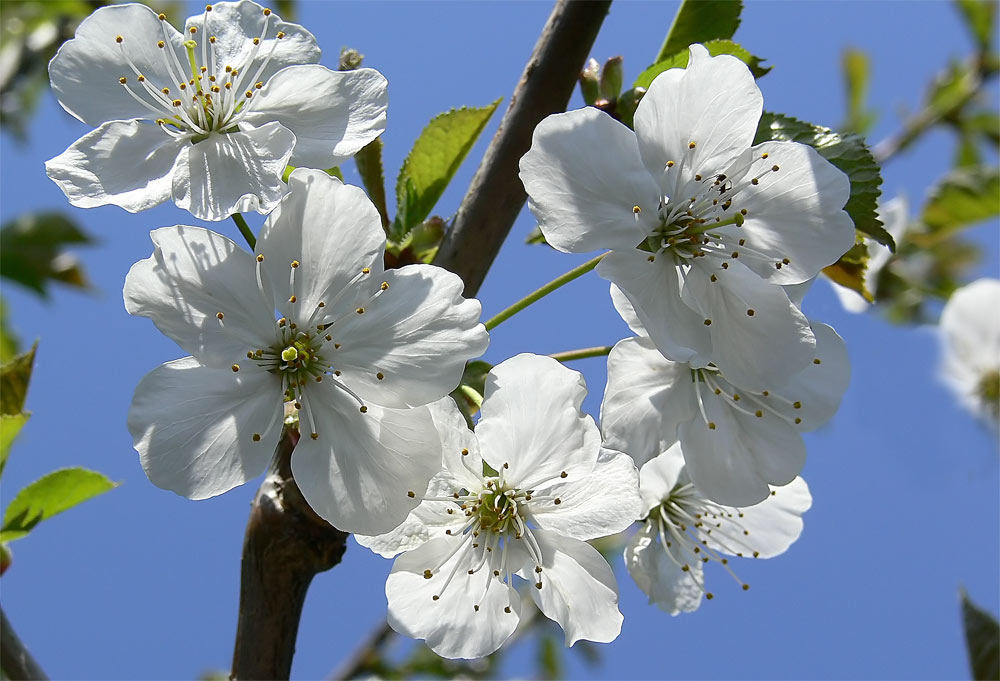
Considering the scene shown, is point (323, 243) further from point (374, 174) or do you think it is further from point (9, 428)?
point (9, 428)

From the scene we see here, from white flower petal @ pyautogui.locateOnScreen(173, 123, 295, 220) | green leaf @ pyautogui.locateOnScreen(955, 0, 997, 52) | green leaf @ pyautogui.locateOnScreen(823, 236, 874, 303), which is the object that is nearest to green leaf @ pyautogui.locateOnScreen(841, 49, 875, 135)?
green leaf @ pyautogui.locateOnScreen(955, 0, 997, 52)

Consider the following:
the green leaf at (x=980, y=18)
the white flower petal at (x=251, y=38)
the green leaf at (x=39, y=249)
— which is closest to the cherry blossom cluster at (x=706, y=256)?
the white flower petal at (x=251, y=38)

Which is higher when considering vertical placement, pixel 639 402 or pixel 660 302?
pixel 660 302

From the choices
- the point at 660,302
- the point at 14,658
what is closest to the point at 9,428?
the point at 14,658

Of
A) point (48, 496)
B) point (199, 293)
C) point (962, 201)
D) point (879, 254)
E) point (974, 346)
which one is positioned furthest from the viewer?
point (974, 346)

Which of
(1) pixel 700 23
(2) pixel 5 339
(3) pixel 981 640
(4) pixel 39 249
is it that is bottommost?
(2) pixel 5 339

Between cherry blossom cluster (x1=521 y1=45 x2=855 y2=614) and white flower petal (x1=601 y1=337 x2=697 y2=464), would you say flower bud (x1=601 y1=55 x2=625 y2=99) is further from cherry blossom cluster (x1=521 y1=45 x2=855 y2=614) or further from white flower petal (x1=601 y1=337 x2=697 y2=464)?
white flower petal (x1=601 y1=337 x2=697 y2=464)

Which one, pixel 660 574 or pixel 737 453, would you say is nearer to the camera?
pixel 737 453
